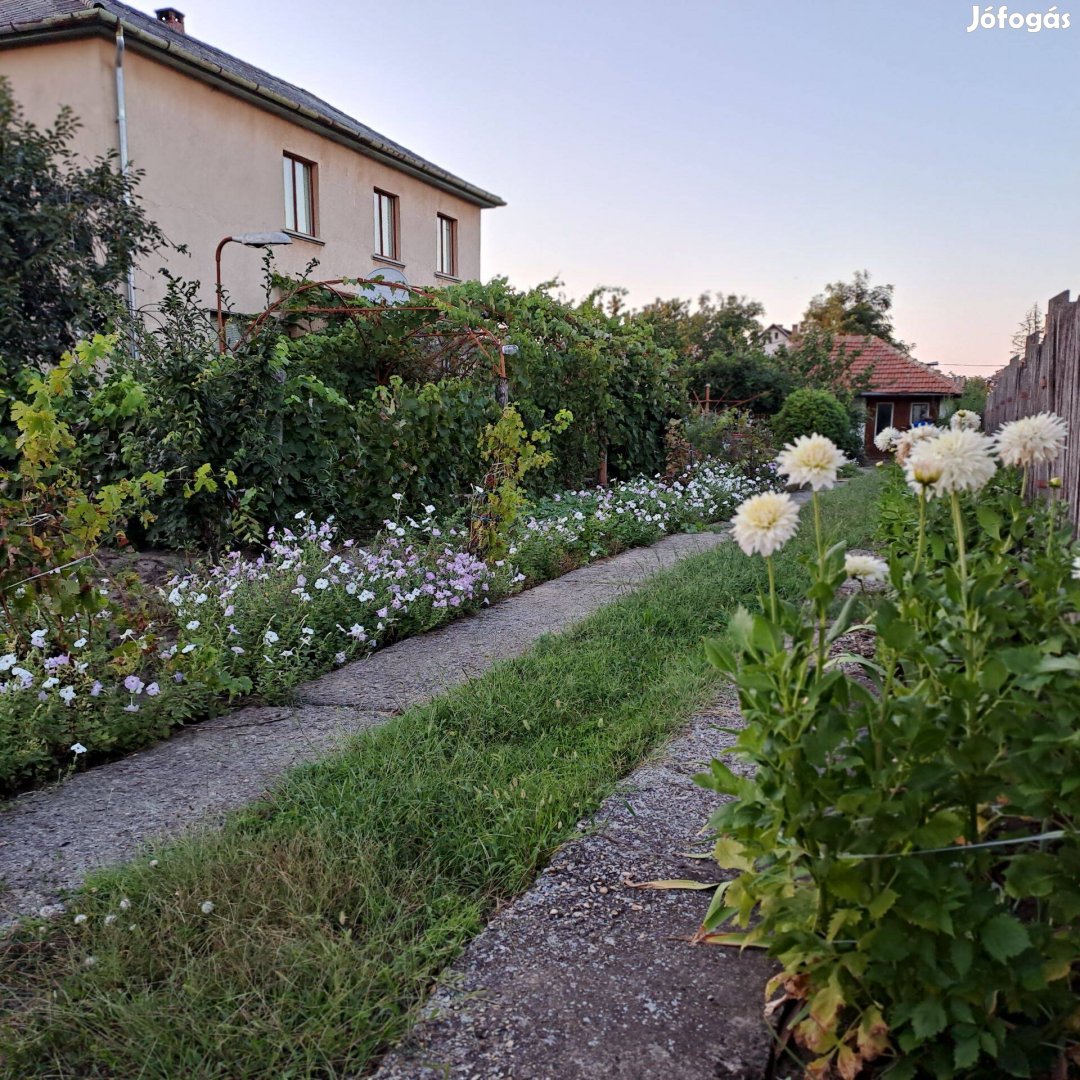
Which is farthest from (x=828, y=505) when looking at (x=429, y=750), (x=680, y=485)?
(x=429, y=750)

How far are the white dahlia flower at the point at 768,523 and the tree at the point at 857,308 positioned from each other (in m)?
45.9

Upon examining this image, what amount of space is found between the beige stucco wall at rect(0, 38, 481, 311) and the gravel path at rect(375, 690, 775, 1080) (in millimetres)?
10163

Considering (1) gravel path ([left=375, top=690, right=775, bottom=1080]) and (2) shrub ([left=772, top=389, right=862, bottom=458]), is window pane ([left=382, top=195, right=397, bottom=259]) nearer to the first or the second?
(2) shrub ([left=772, top=389, right=862, bottom=458])

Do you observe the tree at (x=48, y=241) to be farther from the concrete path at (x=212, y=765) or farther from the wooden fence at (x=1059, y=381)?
the wooden fence at (x=1059, y=381)

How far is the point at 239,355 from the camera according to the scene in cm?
595

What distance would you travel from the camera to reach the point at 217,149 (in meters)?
11.9

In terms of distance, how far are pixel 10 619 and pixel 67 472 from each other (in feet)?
2.12

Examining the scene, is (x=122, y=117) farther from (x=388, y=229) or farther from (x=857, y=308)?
(x=857, y=308)

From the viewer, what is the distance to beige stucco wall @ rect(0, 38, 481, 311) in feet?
33.6

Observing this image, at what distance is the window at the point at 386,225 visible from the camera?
50.2 feet

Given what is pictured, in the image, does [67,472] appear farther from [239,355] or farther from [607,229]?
[607,229]

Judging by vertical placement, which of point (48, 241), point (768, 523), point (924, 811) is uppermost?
point (48, 241)

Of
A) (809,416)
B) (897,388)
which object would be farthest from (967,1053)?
(897,388)

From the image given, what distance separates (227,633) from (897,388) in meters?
31.9
